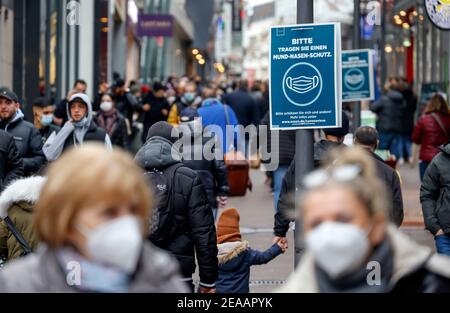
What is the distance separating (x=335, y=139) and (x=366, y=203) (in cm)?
662

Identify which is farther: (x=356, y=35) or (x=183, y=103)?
(x=183, y=103)

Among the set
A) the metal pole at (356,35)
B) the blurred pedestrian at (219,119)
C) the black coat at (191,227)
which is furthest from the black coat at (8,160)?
the metal pole at (356,35)

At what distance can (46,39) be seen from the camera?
23375 mm

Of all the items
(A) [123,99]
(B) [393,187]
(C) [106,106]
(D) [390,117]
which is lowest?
(B) [393,187]

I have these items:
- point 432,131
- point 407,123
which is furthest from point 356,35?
point 407,123

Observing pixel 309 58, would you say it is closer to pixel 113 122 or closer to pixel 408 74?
pixel 113 122

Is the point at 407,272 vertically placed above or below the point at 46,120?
below

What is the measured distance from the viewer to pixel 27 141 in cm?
1184

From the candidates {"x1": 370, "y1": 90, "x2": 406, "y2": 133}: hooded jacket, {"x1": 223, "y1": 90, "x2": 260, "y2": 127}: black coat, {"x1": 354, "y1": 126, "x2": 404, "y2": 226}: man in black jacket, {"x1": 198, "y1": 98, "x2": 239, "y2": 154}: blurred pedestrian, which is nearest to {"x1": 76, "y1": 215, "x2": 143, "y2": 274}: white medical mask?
{"x1": 354, "y1": 126, "x2": 404, "y2": 226}: man in black jacket

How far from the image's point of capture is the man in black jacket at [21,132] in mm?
11797

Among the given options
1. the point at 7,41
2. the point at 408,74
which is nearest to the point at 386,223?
the point at 7,41

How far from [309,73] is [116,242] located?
5.61 meters

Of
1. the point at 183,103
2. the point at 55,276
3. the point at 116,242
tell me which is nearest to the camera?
the point at 116,242

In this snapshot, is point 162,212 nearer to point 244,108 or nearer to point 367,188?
point 367,188
